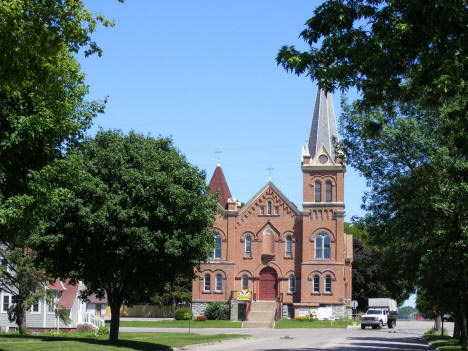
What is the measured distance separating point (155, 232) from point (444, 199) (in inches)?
419

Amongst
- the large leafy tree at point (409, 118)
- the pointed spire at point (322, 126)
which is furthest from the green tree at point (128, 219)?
the pointed spire at point (322, 126)

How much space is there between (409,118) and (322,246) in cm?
3959

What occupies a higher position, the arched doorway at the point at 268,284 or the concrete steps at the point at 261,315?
the arched doorway at the point at 268,284

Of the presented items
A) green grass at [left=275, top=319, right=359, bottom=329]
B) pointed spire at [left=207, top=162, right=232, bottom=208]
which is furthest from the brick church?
pointed spire at [left=207, top=162, right=232, bottom=208]

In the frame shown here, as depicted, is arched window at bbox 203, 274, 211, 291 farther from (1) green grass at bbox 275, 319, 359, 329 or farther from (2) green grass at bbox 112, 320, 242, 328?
(1) green grass at bbox 275, 319, 359, 329

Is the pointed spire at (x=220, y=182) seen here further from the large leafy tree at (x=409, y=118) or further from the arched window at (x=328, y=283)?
the large leafy tree at (x=409, y=118)

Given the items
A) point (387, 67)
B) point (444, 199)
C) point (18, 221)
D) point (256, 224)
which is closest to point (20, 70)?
point (18, 221)

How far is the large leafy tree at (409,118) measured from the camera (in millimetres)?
11367

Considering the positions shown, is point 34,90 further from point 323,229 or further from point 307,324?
point 323,229

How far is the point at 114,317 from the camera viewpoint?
1050 inches

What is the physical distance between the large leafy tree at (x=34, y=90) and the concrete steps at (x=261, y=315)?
134ft

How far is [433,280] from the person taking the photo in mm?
27031

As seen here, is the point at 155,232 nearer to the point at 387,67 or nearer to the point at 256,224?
the point at 387,67

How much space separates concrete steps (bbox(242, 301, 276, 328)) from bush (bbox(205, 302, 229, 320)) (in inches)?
104
